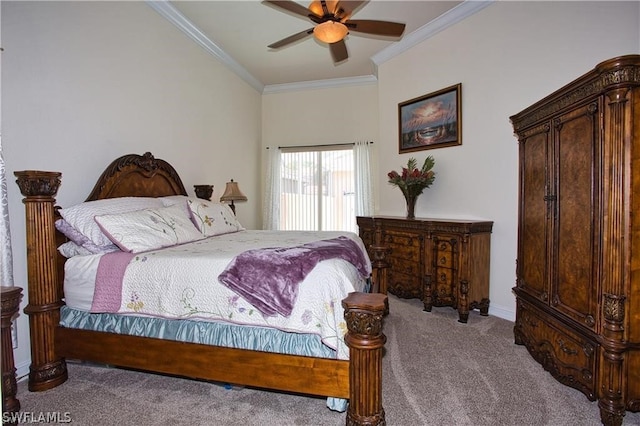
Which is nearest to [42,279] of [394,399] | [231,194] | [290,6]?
[394,399]

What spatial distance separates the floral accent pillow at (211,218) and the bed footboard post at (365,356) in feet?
5.91

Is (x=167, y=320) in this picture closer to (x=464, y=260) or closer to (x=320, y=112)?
(x=464, y=260)

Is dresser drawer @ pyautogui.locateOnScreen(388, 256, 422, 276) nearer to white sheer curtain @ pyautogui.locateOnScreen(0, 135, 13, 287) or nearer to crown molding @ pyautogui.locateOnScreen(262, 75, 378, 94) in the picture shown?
crown molding @ pyautogui.locateOnScreen(262, 75, 378, 94)

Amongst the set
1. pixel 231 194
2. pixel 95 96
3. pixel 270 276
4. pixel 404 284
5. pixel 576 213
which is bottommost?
pixel 404 284

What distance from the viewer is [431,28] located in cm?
373

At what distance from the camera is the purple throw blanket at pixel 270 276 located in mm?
1643

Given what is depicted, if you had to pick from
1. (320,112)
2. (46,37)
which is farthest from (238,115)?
(46,37)

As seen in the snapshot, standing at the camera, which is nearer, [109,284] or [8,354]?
[8,354]

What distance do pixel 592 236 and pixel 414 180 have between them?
2064 mm

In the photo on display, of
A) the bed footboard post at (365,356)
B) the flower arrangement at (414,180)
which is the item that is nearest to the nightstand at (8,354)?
the bed footboard post at (365,356)

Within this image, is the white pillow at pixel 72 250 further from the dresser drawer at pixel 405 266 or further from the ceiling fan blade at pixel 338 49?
the dresser drawer at pixel 405 266

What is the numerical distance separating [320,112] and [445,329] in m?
3.76

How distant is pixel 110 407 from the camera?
69.7 inches

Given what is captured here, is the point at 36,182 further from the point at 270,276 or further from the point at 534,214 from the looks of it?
the point at 534,214
